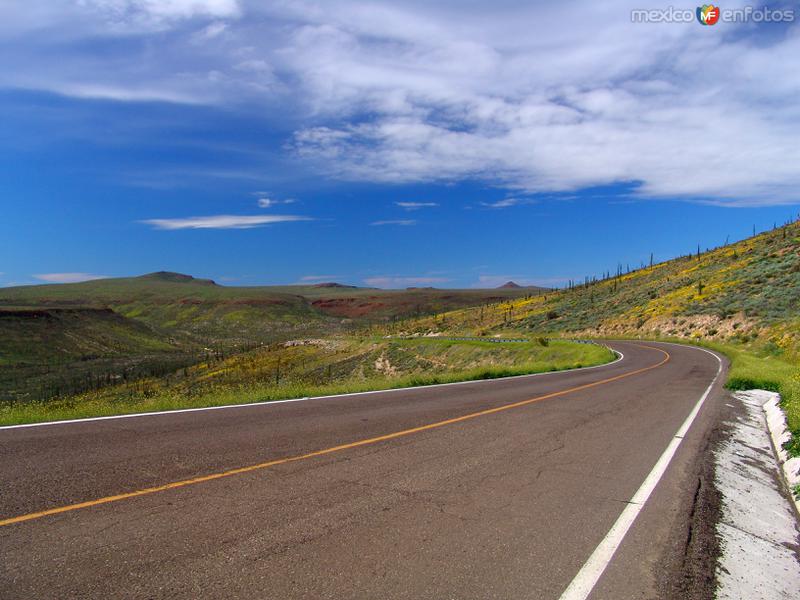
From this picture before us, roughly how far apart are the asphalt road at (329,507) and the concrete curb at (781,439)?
1187 mm

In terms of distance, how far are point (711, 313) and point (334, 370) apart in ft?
123

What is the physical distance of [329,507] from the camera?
5070mm

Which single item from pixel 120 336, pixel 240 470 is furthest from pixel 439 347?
pixel 120 336

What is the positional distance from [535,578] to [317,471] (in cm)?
305

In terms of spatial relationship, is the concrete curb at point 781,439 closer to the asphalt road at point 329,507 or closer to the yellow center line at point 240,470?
the asphalt road at point 329,507

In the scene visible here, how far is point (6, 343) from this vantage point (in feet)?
306

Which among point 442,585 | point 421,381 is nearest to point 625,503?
point 442,585

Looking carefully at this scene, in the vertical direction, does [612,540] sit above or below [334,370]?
above

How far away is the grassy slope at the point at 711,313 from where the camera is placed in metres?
26.9

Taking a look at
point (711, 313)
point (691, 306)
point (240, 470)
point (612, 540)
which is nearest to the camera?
point (612, 540)

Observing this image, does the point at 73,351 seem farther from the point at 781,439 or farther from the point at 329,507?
the point at 781,439

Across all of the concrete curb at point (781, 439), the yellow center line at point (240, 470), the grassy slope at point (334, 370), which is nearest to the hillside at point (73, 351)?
the grassy slope at point (334, 370)

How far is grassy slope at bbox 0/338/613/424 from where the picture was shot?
12.6 meters

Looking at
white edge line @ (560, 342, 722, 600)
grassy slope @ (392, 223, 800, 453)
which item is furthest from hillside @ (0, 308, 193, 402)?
white edge line @ (560, 342, 722, 600)
